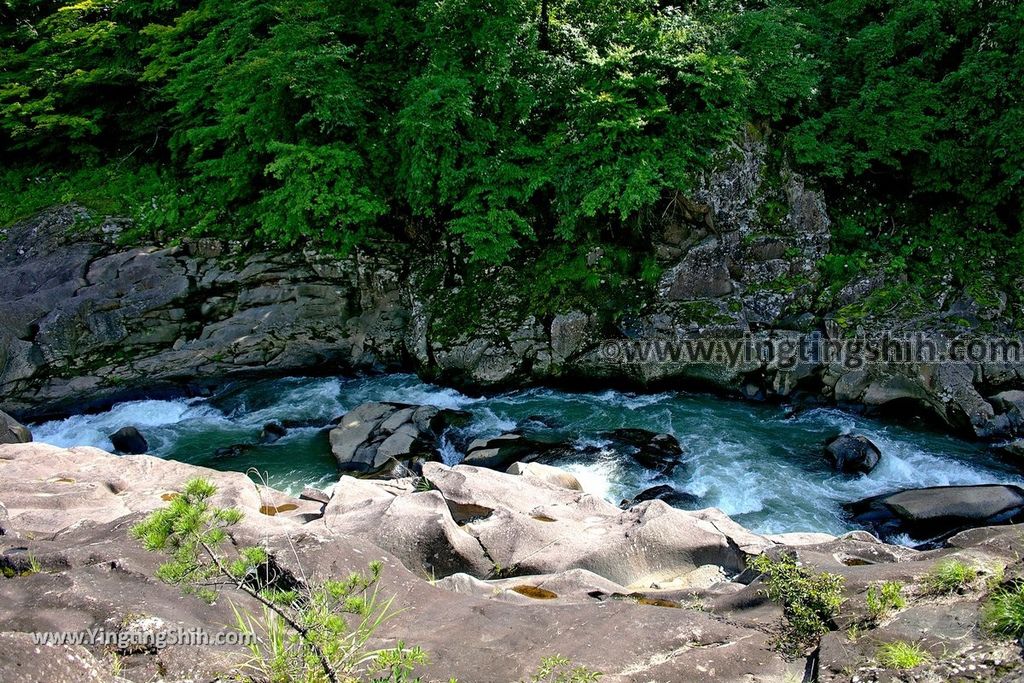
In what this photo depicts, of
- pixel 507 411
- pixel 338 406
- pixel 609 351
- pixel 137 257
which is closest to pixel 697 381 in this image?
pixel 609 351

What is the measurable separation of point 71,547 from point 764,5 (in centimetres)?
1804

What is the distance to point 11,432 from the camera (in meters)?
12.9

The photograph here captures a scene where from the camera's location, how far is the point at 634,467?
1192 centimetres

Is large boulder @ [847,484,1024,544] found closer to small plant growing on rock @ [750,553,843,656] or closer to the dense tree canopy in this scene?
the dense tree canopy

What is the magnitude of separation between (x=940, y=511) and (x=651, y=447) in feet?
14.8

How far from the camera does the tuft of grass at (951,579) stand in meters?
4.98

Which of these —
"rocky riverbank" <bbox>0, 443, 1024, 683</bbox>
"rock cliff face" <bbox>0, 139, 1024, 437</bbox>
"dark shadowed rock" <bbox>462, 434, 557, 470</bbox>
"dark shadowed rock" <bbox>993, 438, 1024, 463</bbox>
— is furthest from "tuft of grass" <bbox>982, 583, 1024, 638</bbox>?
"rock cliff face" <bbox>0, 139, 1024, 437</bbox>

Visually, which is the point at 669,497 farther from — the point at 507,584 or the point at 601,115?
the point at 601,115

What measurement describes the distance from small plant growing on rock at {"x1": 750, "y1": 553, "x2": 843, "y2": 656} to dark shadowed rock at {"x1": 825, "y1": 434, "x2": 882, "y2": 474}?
23.2 ft

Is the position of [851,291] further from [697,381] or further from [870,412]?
[697,381]

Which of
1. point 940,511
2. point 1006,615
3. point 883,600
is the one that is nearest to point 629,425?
point 940,511

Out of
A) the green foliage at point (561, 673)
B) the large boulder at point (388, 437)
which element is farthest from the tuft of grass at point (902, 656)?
the large boulder at point (388, 437)

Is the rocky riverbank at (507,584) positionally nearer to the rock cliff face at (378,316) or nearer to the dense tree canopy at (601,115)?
the rock cliff face at (378,316)

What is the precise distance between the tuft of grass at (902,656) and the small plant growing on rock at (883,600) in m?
0.42
